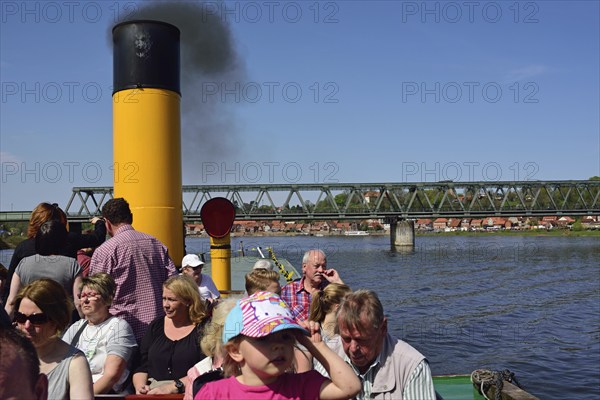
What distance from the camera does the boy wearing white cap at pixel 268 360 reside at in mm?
2492

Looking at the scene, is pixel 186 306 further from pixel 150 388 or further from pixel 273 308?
pixel 273 308

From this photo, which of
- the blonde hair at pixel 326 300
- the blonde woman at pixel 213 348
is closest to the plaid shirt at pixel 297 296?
→ the blonde hair at pixel 326 300

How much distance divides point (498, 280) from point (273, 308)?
34.9 meters

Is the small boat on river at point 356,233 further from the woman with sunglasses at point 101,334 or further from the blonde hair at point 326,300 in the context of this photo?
the woman with sunglasses at point 101,334

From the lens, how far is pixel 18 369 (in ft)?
4.46

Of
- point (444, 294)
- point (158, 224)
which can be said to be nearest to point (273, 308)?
point (158, 224)

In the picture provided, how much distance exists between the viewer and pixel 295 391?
103 inches

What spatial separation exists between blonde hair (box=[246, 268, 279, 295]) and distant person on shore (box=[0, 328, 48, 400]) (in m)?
3.51

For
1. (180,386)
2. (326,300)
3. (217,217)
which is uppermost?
(217,217)

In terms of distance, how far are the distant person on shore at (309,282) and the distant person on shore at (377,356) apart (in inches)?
90.8

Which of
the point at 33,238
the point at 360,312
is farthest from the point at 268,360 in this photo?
the point at 33,238

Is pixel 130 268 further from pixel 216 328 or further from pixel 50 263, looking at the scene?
pixel 216 328

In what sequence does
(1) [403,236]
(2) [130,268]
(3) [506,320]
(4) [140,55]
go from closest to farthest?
(2) [130,268] < (4) [140,55] < (3) [506,320] < (1) [403,236]

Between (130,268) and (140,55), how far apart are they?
2.57 metres
